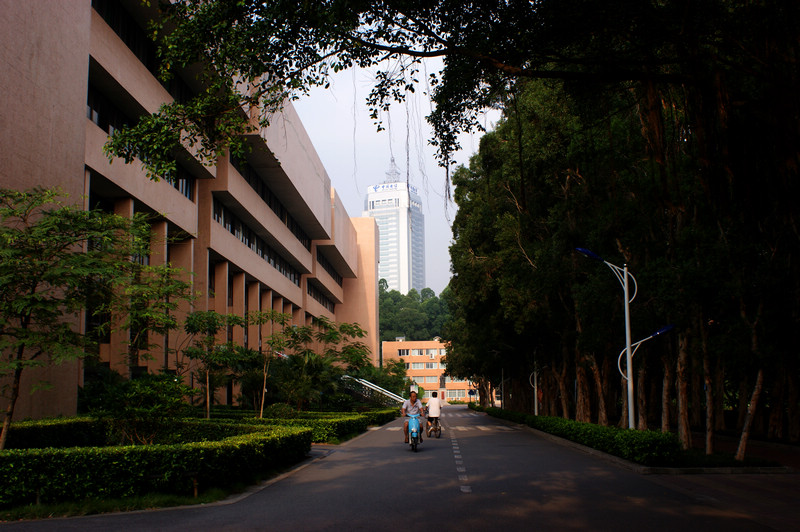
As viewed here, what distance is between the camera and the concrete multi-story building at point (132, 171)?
17.6 metres

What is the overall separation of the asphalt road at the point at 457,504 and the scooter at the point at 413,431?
402 cm

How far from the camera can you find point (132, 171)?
82.5 feet

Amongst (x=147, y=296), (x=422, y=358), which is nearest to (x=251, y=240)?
(x=147, y=296)

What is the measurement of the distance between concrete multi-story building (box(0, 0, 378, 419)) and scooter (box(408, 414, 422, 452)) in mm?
7843

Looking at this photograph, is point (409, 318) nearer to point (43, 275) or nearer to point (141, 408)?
point (141, 408)

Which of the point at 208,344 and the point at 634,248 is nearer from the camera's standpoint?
the point at 634,248

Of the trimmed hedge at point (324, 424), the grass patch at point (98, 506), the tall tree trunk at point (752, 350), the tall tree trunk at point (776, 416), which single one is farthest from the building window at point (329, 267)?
the grass patch at point (98, 506)

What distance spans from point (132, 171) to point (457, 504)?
20.3 metres

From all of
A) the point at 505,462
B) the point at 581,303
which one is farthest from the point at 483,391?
the point at 505,462

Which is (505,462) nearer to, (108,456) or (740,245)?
(740,245)

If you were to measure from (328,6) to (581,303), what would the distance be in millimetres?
15657

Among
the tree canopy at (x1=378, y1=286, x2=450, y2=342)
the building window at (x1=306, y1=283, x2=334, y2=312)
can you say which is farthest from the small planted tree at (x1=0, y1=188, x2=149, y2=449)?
the tree canopy at (x1=378, y1=286, x2=450, y2=342)

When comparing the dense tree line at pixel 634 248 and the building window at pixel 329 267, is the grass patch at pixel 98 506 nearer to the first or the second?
the dense tree line at pixel 634 248

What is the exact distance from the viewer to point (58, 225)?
11984mm
